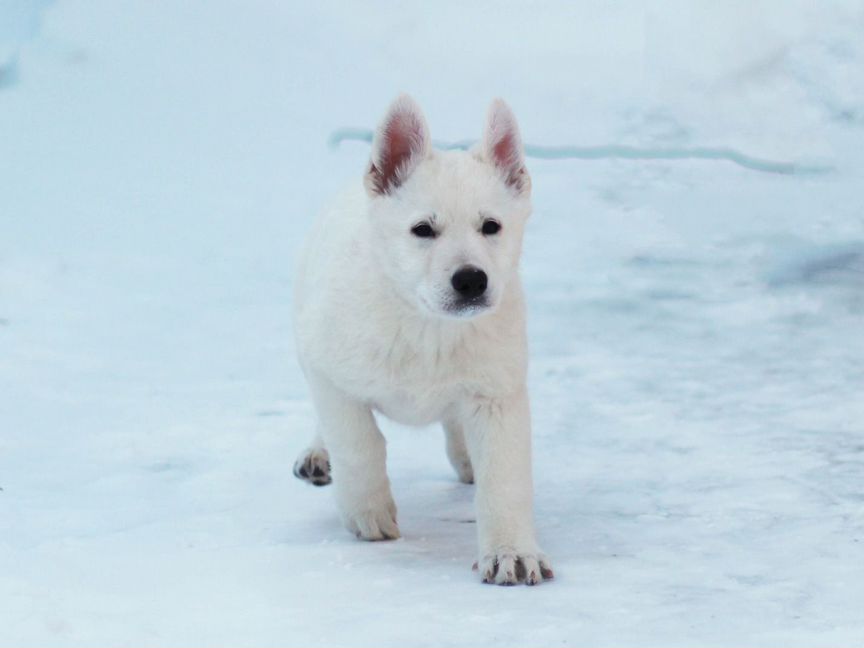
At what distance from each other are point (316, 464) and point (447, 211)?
6.07ft

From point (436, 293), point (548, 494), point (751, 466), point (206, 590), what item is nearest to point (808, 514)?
point (751, 466)

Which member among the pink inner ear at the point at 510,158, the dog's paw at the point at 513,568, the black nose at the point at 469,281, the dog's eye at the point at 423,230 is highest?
the pink inner ear at the point at 510,158

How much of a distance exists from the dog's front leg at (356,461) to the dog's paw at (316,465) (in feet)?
2.86

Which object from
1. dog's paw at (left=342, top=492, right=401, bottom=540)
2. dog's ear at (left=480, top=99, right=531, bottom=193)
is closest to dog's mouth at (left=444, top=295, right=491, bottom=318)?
dog's ear at (left=480, top=99, right=531, bottom=193)

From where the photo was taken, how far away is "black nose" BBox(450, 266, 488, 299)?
5.01m

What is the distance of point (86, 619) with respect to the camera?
4.67 metres

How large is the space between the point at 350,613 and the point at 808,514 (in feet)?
7.09

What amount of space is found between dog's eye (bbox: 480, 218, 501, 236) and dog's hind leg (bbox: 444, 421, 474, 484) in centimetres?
154

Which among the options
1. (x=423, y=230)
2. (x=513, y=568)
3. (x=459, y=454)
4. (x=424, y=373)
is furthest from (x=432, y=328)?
(x=459, y=454)

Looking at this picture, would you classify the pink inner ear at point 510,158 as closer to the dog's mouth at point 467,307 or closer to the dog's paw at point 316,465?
the dog's mouth at point 467,307

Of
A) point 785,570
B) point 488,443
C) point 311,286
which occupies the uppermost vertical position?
point 311,286

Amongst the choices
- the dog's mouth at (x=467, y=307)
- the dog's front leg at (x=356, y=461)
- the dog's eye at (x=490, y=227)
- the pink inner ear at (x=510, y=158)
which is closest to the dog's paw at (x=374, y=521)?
the dog's front leg at (x=356, y=461)

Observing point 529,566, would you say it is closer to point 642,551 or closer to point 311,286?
point 642,551

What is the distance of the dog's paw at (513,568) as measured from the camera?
5125mm
